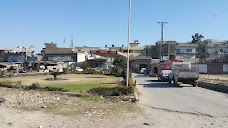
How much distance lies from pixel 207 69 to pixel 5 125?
72.6 metres

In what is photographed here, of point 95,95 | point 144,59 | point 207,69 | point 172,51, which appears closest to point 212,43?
point 172,51

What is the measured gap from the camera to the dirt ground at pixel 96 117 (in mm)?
12664

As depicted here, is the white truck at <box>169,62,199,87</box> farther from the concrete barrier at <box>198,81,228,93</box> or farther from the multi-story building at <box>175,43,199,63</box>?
the multi-story building at <box>175,43,199,63</box>

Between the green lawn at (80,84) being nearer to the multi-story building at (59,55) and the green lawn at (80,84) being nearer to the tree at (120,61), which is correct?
the tree at (120,61)

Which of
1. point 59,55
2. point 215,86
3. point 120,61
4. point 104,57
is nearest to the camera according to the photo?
point 215,86

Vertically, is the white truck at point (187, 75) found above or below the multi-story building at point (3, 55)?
below

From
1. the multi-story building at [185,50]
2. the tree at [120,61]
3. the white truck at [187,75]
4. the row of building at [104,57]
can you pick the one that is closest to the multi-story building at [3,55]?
the row of building at [104,57]

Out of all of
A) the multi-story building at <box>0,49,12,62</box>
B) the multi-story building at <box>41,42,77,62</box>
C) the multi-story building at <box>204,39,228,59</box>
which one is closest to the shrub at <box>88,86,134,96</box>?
the multi-story building at <box>41,42,77,62</box>

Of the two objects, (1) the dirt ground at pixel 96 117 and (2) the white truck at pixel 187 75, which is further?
(2) the white truck at pixel 187 75

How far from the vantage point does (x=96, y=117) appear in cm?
1429

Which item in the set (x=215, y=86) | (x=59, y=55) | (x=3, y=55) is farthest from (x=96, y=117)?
(x=3, y=55)

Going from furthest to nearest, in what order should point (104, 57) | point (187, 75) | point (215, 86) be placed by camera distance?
point (104, 57)
point (187, 75)
point (215, 86)

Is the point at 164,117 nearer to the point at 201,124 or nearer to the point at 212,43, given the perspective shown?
the point at 201,124

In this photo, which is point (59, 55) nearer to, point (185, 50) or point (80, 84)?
point (185, 50)
